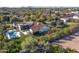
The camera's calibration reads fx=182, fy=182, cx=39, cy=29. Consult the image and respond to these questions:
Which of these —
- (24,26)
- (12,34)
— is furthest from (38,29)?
(12,34)

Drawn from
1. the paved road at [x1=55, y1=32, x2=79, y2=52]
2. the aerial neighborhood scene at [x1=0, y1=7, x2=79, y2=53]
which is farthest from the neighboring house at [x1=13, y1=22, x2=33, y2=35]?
the paved road at [x1=55, y1=32, x2=79, y2=52]

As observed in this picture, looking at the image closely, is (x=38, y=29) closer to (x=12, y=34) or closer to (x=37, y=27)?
(x=37, y=27)

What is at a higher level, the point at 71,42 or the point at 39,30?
the point at 39,30

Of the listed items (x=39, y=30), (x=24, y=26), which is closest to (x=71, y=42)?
(x=39, y=30)

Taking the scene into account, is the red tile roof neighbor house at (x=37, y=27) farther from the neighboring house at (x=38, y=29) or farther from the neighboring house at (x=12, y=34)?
the neighboring house at (x=12, y=34)

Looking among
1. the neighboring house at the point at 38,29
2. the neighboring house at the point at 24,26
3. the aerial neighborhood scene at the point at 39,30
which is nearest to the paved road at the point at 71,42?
A: the aerial neighborhood scene at the point at 39,30
